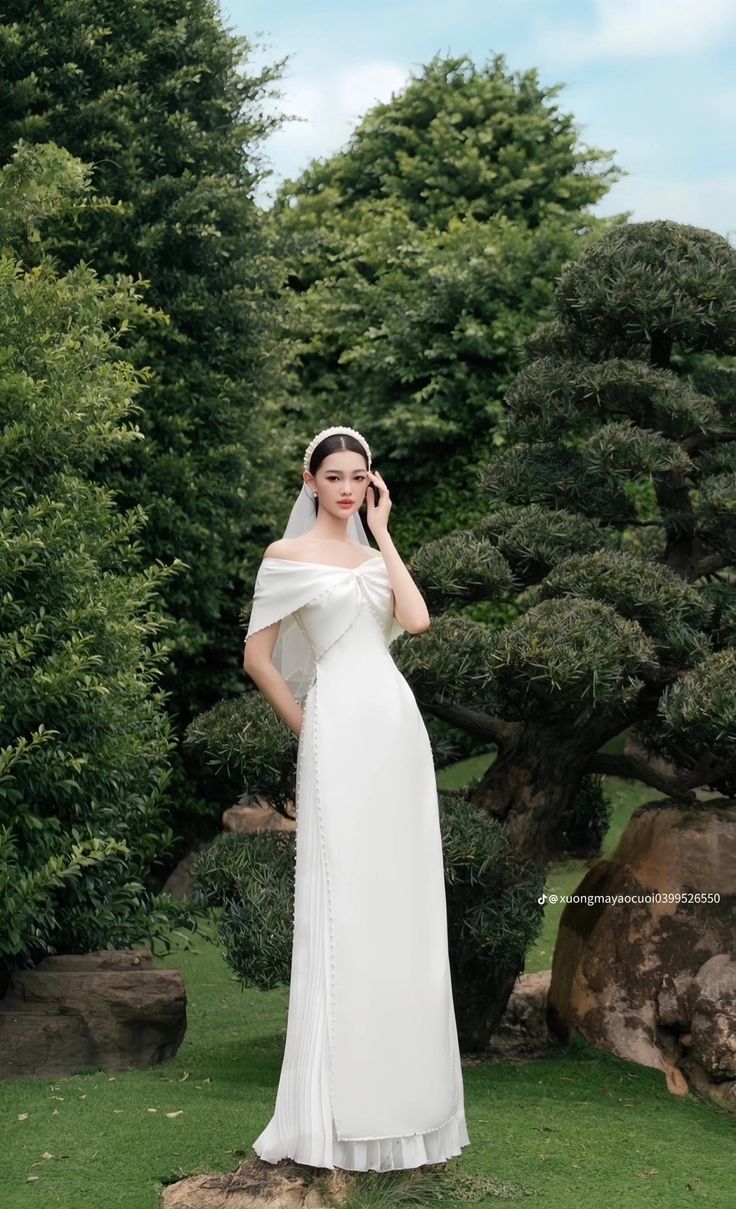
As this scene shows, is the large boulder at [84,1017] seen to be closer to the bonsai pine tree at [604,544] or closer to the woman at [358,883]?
the bonsai pine tree at [604,544]

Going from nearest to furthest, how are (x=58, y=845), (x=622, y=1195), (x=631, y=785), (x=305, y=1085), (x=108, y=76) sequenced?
(x=305, y=1085) < (x=622, y=1195) < (x=58, y=845) < (x=108, y=76) < (x=631, y=785)

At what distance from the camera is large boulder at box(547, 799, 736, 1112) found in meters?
5.31

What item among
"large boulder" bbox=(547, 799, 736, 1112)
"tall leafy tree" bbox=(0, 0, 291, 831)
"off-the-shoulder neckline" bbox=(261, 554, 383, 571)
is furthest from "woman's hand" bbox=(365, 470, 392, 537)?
"tall leafy tree" bbox=(0, 0, 291, 831)

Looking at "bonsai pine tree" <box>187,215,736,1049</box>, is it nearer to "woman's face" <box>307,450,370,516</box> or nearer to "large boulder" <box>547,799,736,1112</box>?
"large boulder" <box>547,799,736,1112</box>

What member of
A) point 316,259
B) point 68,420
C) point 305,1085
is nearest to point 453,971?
point 305,1085

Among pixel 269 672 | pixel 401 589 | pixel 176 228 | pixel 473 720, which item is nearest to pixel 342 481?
pixel 401 589

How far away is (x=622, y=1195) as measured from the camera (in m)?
4.13

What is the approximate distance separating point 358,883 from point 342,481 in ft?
3.94

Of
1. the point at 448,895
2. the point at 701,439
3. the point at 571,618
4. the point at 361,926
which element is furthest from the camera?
the point at 701,439

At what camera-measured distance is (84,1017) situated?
5559 millimetres

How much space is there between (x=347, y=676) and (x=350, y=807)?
388 mm

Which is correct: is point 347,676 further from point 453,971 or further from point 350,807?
point 453,971

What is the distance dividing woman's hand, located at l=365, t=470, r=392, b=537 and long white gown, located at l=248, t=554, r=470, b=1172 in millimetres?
180

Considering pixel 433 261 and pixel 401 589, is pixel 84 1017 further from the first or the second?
pixel 433 261
